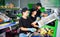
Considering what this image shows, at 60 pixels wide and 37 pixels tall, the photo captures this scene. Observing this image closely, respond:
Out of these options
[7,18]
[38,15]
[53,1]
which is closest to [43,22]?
[38,15]

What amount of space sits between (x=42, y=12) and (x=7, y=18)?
0.31 m

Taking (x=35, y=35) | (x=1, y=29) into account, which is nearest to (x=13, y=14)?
(x=1, y=29)

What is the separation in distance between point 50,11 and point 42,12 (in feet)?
0.23

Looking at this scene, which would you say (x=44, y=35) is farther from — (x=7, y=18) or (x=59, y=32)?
(x=7, y=18)

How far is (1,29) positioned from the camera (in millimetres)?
1567

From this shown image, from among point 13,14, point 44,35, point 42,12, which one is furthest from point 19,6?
point 44,35

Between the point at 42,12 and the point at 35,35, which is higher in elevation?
Answer: the point at 42,12

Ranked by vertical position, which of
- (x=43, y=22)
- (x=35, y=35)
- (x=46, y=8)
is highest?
(x=46, y=8)

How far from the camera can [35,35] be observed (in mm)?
1599

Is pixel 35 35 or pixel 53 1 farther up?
pixel 53 1

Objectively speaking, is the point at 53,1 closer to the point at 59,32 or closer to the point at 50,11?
the point at 50,11

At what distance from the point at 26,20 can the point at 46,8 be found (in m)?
0.20

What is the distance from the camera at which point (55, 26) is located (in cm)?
156

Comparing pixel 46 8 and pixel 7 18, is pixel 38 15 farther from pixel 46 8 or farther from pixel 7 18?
pixel 7 18
